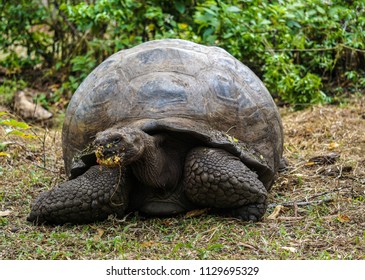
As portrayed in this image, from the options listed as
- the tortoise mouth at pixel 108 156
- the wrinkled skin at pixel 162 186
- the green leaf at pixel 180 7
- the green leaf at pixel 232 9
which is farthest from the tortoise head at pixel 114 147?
the green leaf at pixel 180 7

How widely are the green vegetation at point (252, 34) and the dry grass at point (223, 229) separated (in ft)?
8.57

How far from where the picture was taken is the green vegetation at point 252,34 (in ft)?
26.5

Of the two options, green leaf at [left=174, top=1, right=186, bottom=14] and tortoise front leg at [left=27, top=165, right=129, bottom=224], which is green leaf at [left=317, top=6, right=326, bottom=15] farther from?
tortoise front leg at [left=27, top=165, right=129, bottom=224]

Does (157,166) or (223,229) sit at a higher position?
(157,166)

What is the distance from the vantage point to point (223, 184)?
4023 mm

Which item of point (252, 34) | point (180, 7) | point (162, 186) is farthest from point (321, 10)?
point (162, 186)

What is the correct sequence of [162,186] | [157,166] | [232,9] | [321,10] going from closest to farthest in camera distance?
[157,166]
[162,186]
[232,9]
[321,10]

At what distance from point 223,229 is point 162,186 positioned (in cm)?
51

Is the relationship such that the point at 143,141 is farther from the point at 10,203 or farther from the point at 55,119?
the point at 55,119

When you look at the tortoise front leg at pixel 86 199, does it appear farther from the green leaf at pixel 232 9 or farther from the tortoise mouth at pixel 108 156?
the green leaf at pixel 232 9

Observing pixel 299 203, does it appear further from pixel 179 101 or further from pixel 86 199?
pixel 86 199
